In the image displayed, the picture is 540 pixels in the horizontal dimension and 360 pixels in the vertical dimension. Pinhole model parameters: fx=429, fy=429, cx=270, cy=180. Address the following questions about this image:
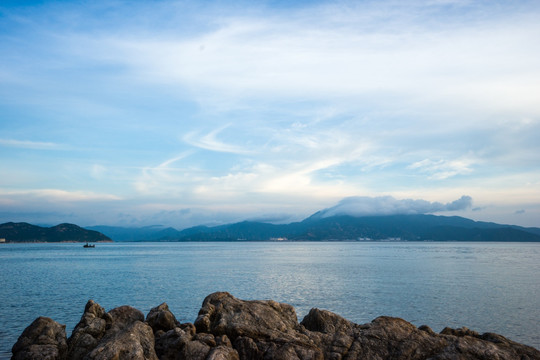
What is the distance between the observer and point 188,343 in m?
19.1

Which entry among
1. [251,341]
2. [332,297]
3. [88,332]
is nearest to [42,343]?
[88,332]

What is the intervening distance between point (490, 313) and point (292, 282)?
1149 inches

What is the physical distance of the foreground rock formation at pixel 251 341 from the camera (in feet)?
61.1

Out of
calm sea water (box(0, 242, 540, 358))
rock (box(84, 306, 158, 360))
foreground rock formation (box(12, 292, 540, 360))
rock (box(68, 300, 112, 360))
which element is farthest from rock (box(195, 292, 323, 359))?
calm sea water (box(0, 242, 540, 358))

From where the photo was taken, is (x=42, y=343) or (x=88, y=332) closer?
(x=42, y=343)

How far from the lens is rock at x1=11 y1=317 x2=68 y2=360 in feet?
64.5

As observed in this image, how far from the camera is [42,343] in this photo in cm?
2034

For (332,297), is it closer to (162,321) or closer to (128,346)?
(162,321)

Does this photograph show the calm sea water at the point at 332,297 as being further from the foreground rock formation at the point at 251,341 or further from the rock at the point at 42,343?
the foreground rock formation at the point at 251,341

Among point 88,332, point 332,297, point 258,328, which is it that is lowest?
point 332,297

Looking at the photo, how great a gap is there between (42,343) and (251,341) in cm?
996

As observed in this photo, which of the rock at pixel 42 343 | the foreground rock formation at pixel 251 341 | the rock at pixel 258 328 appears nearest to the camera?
the foreground rock formation at pixel 251 341

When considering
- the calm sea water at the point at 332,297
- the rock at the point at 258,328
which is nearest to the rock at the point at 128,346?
the rock at the point at 258,328

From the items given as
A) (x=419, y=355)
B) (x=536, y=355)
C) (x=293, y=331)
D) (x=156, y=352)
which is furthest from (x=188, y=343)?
(x=536, y=355)
